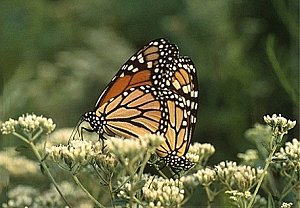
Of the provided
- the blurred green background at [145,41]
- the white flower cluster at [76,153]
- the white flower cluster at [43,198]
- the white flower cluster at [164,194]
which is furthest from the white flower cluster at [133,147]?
the blurred green background at [145,41]

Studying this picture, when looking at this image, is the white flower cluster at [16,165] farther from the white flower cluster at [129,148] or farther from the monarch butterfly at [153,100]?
the white flower cluster at [129,148]

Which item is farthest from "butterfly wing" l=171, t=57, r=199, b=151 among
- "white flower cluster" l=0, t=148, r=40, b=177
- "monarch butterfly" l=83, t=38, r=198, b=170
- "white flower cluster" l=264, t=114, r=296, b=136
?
"white flower cluster" l=0, t=148, r=40, b=177

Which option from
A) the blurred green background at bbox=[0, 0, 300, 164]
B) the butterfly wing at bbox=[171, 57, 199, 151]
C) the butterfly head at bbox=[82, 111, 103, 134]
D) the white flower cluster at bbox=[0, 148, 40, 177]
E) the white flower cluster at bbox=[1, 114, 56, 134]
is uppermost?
the blurred green background at bbox=[0, 0, 300, 164]

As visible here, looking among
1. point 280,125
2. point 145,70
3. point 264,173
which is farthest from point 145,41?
point 264,173

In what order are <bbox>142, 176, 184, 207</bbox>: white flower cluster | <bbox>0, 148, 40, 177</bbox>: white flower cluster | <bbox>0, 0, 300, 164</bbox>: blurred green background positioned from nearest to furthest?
<bbox>142, 176, 184, 207</bbox>: white flower cluster
<bbox>0, 148, 40, 177</bbox>: white flower cluster
<bbox>0, 0, 300, 164</bbox>: blurred green background

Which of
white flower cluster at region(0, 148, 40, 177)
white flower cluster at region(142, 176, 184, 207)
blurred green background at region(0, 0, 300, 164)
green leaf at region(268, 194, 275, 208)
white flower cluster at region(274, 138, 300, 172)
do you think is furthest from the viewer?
blurred green background at region(0, 0, 300, 164)

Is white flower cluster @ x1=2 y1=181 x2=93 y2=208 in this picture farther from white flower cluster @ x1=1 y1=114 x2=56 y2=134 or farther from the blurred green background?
the blurred green background

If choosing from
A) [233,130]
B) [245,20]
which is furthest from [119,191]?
[245,20]
